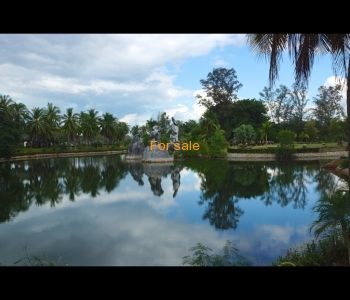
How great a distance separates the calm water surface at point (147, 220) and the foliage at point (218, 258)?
0.55ft

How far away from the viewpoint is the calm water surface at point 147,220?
5.73 meters

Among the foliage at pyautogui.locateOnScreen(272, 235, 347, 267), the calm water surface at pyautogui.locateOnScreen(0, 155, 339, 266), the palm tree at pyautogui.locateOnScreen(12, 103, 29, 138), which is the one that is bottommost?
the calm water surface at pyautogui.locateOnScreen(0, 155, 339, 266)

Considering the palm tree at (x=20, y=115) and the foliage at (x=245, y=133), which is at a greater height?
the palm tree at (x=20, y=115)

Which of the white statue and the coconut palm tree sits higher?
the coconut palm tree

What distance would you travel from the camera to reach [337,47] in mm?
3256

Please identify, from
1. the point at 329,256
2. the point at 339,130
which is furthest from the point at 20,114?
the point at 329,256

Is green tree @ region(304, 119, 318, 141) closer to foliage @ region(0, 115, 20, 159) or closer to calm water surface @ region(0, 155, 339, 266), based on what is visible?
calm water surface @ region(0, 155, 339, 266)

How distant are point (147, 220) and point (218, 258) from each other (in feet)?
12.7

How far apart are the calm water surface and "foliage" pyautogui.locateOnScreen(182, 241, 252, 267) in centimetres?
17

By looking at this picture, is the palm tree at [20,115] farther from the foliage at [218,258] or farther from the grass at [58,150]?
the foliage at [218,258]

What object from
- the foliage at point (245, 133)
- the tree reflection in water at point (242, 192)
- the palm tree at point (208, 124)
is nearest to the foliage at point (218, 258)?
the tree reflection in water at point (242, 192)

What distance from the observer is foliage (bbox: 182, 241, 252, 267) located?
4398 mm

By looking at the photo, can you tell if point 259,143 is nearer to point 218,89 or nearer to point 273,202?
point 218,89

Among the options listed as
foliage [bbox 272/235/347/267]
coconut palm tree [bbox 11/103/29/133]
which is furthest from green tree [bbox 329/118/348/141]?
coconut palm tree [bbox 11/103/29/133]
